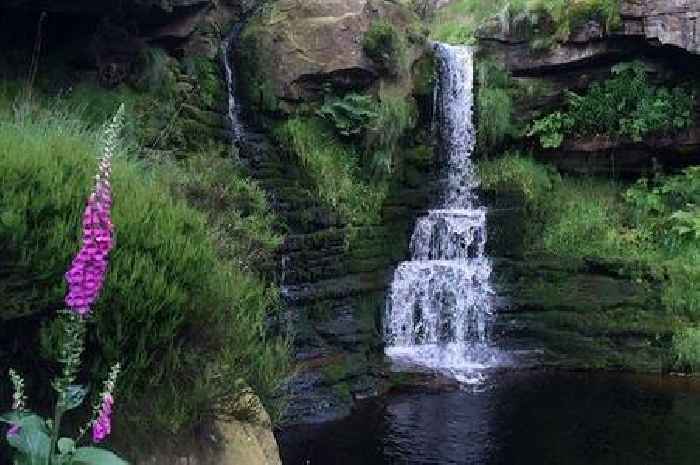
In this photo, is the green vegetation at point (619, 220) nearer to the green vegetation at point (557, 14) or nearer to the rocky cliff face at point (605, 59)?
the rocky cliff face at point (605, 59)

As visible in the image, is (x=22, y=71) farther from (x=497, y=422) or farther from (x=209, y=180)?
(x=497, y=422)

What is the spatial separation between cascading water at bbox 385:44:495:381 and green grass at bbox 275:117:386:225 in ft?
4.06

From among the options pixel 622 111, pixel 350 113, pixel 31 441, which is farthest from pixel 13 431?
pixel 622 111

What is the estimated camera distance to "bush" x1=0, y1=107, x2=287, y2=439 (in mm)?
4020

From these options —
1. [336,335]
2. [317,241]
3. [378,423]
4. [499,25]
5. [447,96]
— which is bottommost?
[378,423]

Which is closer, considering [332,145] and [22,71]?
[22,71]

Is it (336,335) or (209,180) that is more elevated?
(209,180)

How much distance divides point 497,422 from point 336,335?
3125 millimetres

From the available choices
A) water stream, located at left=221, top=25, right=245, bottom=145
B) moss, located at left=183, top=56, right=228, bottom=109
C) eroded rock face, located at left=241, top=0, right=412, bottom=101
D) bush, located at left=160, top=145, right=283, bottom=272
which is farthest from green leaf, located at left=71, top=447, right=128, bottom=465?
eroded rock face, located at left=241, top=0, right=412, bottom=101

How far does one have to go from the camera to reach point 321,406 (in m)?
10.7

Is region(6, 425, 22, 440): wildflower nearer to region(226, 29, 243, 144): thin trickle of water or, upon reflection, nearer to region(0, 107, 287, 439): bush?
region(0, 107, 287, 439): bush

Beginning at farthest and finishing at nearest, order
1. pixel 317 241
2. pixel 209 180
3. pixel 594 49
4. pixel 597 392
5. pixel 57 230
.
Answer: pixel 594 49, pixel 317 241, pixel 597 392, pixel 209 180, pixel 57 230

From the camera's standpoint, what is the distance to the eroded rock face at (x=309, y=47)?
14.2 metres

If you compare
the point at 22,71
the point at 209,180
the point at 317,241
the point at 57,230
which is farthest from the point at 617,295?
the point at 57,230
